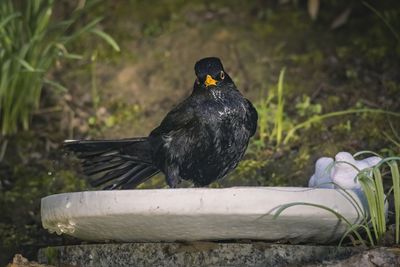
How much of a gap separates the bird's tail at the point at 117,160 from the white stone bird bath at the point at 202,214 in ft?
2.65

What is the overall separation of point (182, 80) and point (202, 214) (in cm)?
286

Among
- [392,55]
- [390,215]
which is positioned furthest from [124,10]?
[390,215]

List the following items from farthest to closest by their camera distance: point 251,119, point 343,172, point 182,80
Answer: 1. point 182,80
2. point 251,119
3. point 343,172

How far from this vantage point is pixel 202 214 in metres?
3.30

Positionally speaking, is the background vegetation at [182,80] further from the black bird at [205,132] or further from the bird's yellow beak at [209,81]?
the bird's yellow beak at [209,81]

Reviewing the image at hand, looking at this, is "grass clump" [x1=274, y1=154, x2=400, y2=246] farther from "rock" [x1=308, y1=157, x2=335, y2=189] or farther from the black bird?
the black bird

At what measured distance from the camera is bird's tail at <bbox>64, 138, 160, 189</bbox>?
4.52 meters

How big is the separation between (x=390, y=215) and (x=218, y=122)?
96 centimetres

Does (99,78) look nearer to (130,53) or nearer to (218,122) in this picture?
(130,53)

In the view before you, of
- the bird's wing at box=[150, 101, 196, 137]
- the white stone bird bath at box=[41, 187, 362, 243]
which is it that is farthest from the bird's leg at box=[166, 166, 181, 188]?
the white stone bird bath at box=[41, 187, 362, 243]

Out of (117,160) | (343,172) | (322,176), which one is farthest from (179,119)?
(343,172)

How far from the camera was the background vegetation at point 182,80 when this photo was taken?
515cm

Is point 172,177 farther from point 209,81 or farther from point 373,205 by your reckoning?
point 373,205

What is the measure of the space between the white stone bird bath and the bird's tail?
2.65 feet
